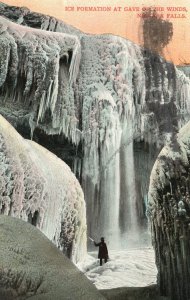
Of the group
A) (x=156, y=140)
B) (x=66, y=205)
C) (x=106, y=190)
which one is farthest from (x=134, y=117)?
(x=66, y=205)

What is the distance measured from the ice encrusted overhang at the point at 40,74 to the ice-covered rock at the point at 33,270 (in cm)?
166

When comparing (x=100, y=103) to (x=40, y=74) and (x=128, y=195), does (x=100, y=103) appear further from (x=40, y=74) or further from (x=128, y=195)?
(x=128, y=195)

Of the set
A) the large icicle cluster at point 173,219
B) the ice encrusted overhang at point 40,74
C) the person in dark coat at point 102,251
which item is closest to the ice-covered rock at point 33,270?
the person in dark coat at point 102,251

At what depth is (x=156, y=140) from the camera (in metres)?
5.88

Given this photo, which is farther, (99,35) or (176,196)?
(99,35)

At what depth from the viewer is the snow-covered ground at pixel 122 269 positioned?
5.20m

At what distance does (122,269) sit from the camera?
210 inches

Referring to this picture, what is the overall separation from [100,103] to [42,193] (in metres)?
1.28

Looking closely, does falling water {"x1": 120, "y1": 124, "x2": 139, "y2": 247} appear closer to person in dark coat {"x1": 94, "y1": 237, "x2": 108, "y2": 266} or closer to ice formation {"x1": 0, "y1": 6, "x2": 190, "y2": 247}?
ice formation {"x1": 0, "y1": 6, "x2": 190, "y2": 247}

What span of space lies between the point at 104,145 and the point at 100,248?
1170 millimetres

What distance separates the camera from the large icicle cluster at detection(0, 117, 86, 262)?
545 centimetres

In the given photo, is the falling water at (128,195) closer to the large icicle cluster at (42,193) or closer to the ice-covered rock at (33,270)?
the large icicle cluster at (42,193)

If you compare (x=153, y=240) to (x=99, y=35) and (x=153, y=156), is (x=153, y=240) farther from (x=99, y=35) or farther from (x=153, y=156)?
(x=99, y=35)

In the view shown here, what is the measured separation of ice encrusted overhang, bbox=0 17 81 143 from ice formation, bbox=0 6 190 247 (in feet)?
0.04
